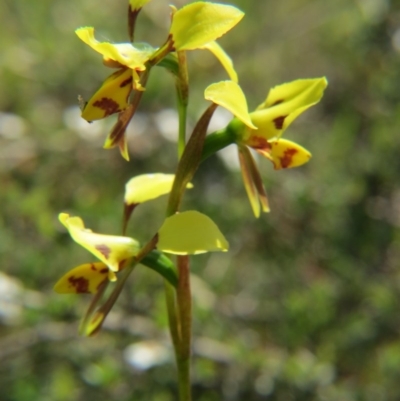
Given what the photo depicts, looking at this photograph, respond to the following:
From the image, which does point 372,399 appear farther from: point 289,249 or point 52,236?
point 52,236

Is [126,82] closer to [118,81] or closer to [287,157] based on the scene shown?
[118,81]

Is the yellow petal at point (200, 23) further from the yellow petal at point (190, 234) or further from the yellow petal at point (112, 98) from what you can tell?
the yellow petal at point (190, 234)

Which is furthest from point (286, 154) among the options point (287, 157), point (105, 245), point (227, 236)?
point (227, 236)

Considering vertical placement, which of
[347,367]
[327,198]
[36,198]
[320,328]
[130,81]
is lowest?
[347,367]

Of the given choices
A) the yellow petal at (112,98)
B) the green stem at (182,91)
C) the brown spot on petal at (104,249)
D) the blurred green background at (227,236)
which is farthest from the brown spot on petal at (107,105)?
the blurred green background at (227,236)

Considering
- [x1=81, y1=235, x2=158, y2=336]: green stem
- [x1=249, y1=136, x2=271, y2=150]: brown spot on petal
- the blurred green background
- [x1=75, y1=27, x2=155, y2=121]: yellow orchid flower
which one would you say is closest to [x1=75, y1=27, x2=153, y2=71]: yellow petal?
[x1=75, y1=27, x2=155, y2=121]: yellow orchid flower

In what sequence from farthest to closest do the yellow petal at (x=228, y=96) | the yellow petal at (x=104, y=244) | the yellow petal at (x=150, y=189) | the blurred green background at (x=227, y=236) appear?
the blurred green background at (x=227, y=236) → the yellow petal at (x=150, y=189) → the yellow petal at (x=104, y=244) → the yellow petal at (x=228, y=96)

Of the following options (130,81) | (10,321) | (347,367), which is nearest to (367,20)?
(347,367)
